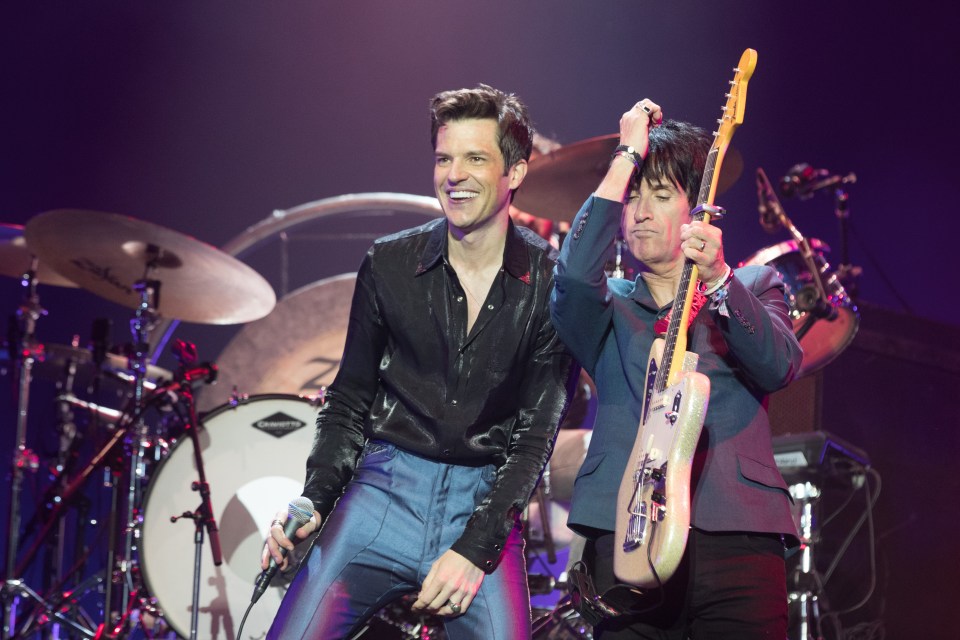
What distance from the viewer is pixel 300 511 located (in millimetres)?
2555

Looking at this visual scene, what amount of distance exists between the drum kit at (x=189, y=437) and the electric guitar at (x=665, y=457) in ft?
6.32

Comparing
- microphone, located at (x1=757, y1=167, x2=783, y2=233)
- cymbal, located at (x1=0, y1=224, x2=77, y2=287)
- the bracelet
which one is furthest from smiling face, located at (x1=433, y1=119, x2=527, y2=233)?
cymbal, located at (x1=0, y1=224, x2=77, y2=287)

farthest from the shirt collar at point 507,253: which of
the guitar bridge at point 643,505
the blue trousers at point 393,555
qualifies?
the guitar bridge at point 643,505

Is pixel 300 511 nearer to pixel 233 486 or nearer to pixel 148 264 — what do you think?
pixel 233 486

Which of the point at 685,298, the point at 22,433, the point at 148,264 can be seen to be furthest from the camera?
the point at 22,433

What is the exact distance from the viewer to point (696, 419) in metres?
2.10

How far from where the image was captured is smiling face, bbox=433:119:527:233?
110 inches

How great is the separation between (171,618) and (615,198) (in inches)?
127

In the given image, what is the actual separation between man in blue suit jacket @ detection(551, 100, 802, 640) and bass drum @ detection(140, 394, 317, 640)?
2.45 metres

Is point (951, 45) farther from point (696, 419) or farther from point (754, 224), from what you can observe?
point (696, 419)

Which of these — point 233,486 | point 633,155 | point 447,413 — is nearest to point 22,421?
point 233,486

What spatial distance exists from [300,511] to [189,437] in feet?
7.69

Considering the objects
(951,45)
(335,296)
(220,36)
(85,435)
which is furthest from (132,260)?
(951,45)

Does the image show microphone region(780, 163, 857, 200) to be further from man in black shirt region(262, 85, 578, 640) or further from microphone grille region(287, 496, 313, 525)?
microphone grille region(287, 496, 313, 525)
